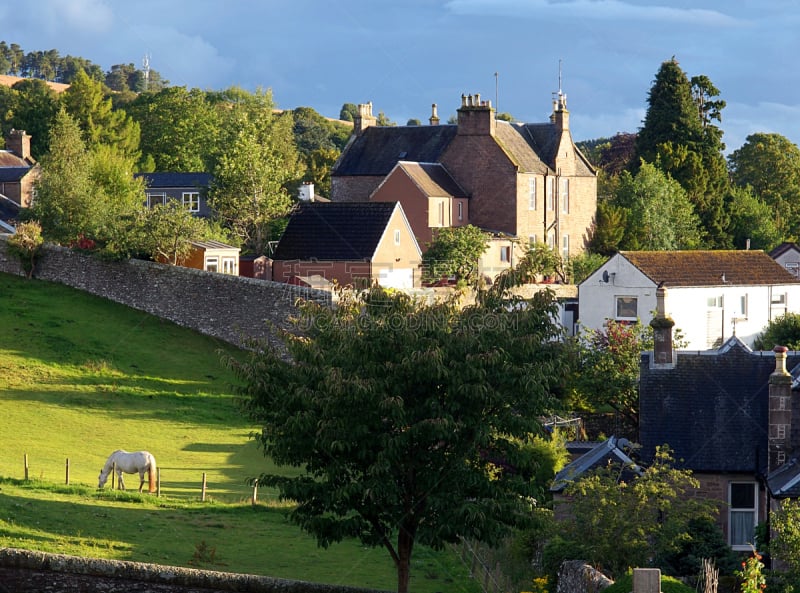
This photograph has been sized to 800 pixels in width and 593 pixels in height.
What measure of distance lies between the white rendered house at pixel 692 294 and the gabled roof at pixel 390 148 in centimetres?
2322

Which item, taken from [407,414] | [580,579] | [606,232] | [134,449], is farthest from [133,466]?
[606,232]

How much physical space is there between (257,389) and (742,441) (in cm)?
1159

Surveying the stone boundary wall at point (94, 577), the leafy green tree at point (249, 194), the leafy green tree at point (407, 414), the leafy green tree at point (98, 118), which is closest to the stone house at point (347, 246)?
the leafy green tree at point (249, 194)

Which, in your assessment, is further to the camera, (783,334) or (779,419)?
(783,334)

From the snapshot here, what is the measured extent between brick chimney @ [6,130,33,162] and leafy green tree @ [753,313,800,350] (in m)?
65.6

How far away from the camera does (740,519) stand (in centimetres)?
2870

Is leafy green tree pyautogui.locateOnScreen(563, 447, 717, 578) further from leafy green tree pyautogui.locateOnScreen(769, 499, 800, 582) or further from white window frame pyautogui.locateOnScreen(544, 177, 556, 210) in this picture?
white window frame pyautogui.locateOnScreen(544, 177, 556, 210)

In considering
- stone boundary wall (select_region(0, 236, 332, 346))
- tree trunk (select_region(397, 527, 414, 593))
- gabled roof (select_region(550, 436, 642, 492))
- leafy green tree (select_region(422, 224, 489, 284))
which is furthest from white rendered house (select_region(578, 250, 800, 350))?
tree trunk (select_region(397, 527, 414, 593))

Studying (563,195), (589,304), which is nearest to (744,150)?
(563,195)

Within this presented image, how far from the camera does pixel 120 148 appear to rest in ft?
349

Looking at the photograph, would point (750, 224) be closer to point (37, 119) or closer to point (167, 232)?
point (167, 232)

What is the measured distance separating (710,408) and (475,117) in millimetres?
48981

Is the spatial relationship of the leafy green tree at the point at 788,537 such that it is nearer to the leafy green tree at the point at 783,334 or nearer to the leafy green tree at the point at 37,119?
the leafy green tree at the point at 783,334

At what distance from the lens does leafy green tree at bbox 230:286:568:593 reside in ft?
77.1
